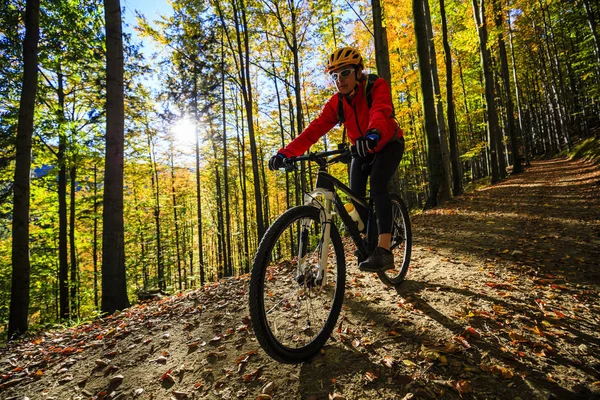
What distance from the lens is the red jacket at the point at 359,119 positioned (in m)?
2.89

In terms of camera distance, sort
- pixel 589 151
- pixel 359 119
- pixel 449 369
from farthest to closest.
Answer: pixel 589 151
pixel 359 119
pixel 449 369

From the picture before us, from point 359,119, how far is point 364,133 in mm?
223

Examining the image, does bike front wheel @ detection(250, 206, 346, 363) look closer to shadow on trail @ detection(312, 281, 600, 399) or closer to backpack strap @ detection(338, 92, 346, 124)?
shadow on trail @ detection(312, 281, 600, 399)

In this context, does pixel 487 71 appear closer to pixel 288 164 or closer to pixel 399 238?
pixel 399 238

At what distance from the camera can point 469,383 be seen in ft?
6.68

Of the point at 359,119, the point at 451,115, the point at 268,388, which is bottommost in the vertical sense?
the point at 268,388

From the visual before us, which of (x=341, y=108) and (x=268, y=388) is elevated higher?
(x=341, y=108)

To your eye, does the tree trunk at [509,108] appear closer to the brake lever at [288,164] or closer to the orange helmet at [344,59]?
the orange helmet at [344,59]

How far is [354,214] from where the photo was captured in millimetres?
3318

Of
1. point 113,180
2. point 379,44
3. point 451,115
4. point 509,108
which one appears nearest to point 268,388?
point 113,180

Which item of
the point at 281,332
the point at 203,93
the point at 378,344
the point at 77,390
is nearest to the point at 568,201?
the point at 378,344

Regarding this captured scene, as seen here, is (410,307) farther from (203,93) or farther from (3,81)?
(203,93)

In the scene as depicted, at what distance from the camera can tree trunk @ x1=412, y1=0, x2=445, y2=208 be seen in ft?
31.7

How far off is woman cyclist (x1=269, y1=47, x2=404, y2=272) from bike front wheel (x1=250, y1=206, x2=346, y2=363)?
52 cm
